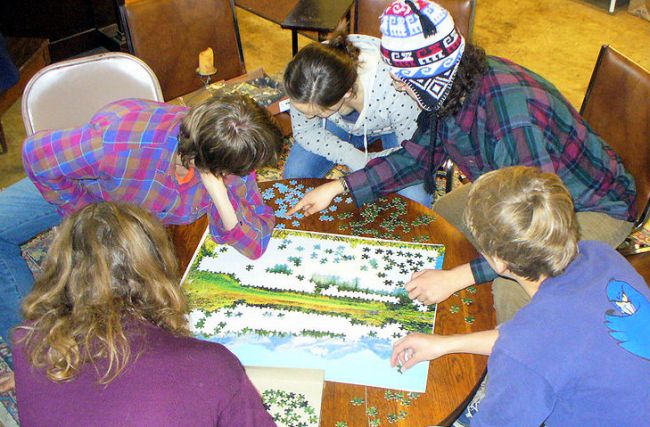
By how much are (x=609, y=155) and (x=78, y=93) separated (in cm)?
209

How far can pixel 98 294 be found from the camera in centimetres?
140

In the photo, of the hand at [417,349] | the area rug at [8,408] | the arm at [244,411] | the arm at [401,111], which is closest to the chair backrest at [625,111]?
the arm at [401,111]

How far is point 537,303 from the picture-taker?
63.6 inches

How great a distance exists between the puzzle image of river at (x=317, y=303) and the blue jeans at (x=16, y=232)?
2.45 ft

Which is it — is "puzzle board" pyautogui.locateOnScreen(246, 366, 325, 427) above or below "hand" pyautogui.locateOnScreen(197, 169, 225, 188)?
below

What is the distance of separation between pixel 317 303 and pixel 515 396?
2.18ft

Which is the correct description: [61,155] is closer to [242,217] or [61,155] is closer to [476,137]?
[242,217]

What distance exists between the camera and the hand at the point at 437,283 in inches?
76.1

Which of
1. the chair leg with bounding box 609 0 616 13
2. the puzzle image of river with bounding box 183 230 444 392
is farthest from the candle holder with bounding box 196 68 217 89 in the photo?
the chair leg with bounding box 609 0 616 13

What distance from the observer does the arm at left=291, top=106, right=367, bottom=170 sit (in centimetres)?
284

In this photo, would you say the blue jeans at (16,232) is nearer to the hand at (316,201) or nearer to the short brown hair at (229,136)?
the short brown hair at (229,136)

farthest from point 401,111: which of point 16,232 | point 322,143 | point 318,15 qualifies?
point 16,232

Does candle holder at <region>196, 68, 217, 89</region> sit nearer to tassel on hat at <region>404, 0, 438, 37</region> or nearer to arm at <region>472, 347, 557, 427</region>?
tassel on hat at <region>404, 0, 438, 37</region>

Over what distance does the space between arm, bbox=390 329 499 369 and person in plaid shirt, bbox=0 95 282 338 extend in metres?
0.61
